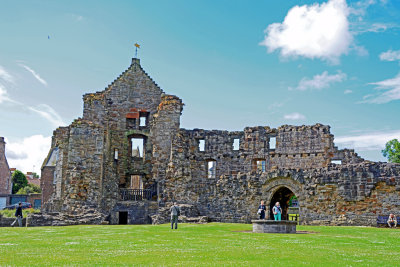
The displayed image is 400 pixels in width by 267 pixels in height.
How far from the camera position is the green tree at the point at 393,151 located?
53984 millimetres

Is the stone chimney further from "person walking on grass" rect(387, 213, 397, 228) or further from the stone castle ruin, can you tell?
"person walking on grass" rect(387, 213, 397, 228)

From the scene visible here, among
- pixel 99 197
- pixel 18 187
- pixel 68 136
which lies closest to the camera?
pixel 99 197

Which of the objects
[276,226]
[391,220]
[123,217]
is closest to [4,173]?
[123,217]

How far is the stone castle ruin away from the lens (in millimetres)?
23422

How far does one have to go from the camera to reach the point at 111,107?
37562mm

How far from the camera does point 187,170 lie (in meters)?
31.3

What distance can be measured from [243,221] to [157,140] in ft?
36.8

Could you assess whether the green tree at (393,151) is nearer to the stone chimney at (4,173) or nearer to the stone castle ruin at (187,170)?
the stone castle ruin at (187,170)

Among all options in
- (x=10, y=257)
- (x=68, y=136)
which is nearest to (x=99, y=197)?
(x=68, y=136)

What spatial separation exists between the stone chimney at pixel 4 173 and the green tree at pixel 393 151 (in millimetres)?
50911

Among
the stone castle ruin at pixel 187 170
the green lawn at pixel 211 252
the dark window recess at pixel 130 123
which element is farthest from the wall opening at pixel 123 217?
the green lawn at pixel 211 252

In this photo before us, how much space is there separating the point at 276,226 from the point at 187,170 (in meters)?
14.7

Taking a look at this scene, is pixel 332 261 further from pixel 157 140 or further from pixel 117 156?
pixel 117 156

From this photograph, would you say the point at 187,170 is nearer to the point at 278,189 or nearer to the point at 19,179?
the point at 278,189
